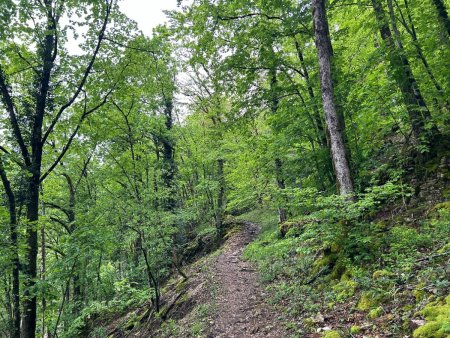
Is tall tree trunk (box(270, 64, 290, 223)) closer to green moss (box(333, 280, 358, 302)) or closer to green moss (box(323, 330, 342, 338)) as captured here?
green moss (box(333, 280, 358, 302))

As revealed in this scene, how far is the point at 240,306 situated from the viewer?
23.6ft

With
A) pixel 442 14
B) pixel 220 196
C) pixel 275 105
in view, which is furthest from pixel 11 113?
pixel 220 196

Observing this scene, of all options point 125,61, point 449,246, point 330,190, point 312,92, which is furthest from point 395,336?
point 125,61

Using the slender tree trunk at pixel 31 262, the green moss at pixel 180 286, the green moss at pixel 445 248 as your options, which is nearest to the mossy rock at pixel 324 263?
the green moss at pixel 445 248

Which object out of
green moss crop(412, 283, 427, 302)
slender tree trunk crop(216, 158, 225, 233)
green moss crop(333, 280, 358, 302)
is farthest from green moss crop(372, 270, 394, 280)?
slender tree trunk crop(216, 158, 225, 233)

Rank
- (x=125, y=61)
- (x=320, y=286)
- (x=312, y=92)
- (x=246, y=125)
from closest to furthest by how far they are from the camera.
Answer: (x=320, y=286)
(x=312, y=92)
(x=246, y=125)
(x=125, y=61)

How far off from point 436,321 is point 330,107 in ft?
14.5

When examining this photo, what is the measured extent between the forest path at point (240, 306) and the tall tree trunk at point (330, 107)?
3.01 metres

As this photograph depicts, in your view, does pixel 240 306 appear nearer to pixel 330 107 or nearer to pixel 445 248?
A: pixel 445 248

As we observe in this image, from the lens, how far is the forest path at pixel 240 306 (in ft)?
18.3

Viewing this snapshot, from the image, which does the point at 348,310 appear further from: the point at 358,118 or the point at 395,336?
the point at 358,118

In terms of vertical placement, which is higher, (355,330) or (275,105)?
(275,105)

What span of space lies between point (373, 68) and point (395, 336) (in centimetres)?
646

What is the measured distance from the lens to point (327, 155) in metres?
7.91
